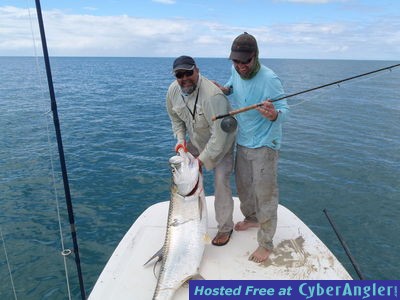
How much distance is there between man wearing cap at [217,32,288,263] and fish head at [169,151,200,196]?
0.82 metres

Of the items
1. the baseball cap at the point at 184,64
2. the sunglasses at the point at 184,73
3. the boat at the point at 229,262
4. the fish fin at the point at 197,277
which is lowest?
the boat at the point at 229,262

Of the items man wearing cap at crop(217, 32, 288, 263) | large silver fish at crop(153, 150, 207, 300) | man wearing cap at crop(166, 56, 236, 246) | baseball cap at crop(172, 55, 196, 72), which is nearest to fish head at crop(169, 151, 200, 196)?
large silver fish at crop(153, 150, 207, 300)

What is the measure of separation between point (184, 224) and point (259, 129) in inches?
64.4

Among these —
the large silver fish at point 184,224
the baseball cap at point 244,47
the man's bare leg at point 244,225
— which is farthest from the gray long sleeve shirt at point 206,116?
the man's bare leg at point 244,225

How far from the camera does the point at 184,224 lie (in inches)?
179

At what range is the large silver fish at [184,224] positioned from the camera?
14.2 feet

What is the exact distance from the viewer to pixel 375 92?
38.4m

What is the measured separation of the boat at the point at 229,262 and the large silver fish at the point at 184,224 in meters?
0.22

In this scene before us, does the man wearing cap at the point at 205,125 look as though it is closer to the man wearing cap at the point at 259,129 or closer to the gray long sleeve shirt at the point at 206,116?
the gray long sleeve shirt at the point at 206,116

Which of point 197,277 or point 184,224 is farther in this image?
point 184,224

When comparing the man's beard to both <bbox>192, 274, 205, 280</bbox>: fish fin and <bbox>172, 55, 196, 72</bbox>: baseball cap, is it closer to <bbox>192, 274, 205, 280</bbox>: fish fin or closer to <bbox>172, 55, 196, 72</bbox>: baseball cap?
<bbox>172, 55, 196, 72</bbox>: baseball cap

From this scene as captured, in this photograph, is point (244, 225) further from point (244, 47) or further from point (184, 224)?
point (244, 47)

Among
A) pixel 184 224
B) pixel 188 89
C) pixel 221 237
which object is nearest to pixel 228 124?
pixel 188 89

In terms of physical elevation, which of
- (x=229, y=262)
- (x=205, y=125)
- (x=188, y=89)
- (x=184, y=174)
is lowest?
(x=229, y=262)
